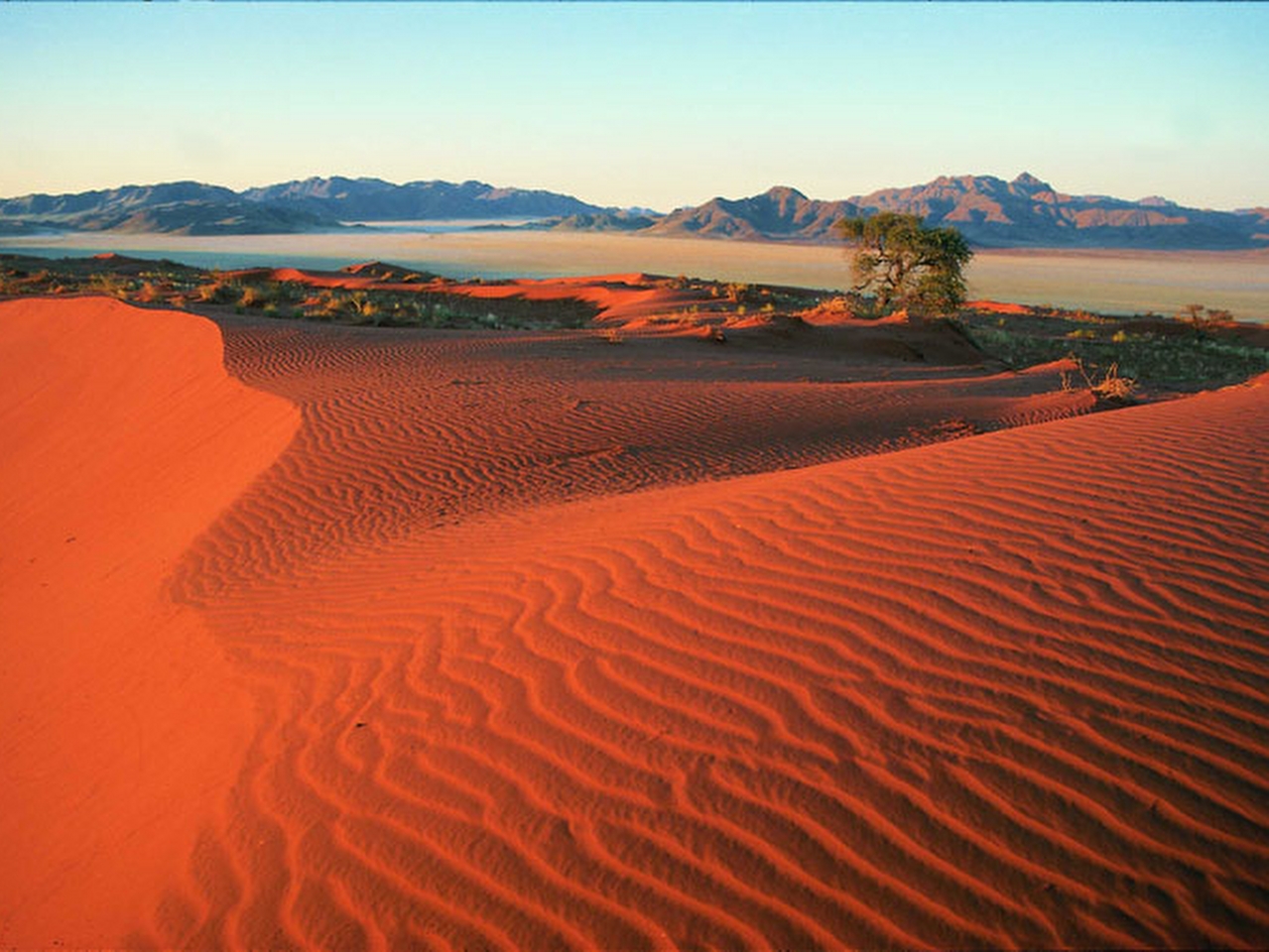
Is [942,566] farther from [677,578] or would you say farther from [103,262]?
[103,262]

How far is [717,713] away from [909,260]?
3112cm

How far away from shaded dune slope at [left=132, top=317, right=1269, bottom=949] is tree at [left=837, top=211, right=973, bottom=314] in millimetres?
25069

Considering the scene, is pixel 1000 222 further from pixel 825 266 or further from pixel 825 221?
pixel 825 266

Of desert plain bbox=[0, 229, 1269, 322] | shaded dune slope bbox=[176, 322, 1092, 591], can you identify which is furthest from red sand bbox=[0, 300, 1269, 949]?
desert plain bbox=[0, 229, 1269, 322]

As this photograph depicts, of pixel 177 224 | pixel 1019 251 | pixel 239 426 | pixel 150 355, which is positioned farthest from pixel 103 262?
pixel 1019 251

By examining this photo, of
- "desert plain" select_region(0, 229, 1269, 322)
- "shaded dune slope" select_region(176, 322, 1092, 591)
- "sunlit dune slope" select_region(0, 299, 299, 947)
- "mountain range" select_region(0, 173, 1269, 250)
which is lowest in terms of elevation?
"sunlit dune slope" select_region(0, 299, 299, 947)

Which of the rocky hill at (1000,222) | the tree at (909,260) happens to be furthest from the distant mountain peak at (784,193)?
the tree at (909,260)

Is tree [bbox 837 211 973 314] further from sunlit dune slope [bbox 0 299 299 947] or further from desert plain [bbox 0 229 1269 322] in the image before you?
sunlit dune slope [bbox 0 299 299 947]

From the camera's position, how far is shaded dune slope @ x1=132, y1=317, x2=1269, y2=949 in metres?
2.53

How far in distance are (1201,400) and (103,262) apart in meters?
54.1

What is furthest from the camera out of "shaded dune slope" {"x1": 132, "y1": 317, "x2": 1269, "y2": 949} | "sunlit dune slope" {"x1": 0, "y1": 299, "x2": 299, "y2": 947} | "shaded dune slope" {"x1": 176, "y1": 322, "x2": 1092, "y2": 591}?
"shaded dune slope" {"x1": 176, "y1": 322, "x2": 1092, "y2": 591}

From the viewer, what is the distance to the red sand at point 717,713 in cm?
256

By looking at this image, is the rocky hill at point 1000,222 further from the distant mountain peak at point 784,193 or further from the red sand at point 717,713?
the red sand at point 717,713

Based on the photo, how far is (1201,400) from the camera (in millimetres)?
7820
